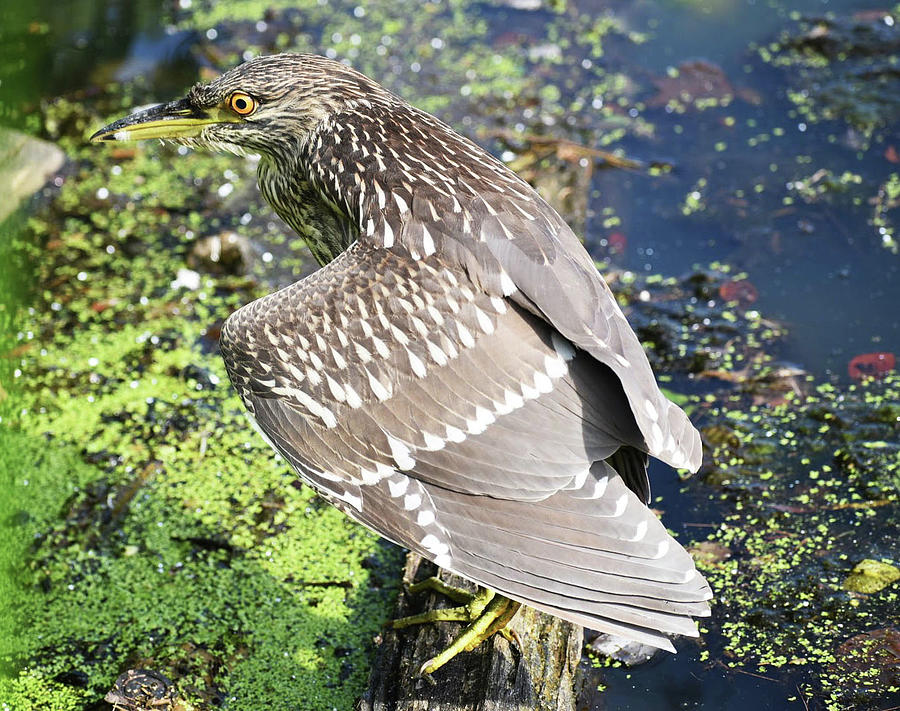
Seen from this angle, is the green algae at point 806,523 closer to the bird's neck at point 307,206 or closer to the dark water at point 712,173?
the dark water at point 712,173

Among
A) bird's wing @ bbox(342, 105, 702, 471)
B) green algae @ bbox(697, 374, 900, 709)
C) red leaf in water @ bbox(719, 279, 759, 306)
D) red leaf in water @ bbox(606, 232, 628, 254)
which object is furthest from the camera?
red leaf in water @ bbox(606, 232, 628, 254)

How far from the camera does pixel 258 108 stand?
11.6 feet

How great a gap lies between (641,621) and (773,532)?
4.24 ft

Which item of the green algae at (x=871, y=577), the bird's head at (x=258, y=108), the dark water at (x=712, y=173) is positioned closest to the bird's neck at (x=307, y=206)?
the bird's head at (x=258, y=108)

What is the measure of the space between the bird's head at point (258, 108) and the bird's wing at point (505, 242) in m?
0.25

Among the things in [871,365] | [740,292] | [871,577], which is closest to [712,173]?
[740,292]

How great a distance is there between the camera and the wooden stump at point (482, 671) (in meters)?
2.88

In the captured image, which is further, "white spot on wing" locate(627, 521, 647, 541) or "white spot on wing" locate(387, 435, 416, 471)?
"white spot on wing" locate(387, 435, 416, 471)

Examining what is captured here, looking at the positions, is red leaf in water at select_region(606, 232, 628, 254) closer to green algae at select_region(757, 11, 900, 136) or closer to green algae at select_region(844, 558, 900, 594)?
green algae at select_region(757, 11, 900, 136)

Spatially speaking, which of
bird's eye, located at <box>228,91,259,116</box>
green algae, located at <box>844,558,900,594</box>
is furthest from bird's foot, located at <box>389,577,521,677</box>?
bird's eye, located at <box>228,91,259,116</box>

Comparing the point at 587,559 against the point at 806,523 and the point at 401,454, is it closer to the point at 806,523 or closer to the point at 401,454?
the point at 401,454

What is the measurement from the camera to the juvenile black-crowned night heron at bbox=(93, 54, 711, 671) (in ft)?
8.65

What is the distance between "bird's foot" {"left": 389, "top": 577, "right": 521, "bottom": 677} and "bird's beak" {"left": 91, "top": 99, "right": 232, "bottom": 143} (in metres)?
1.76

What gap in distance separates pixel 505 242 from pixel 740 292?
2178 mm
